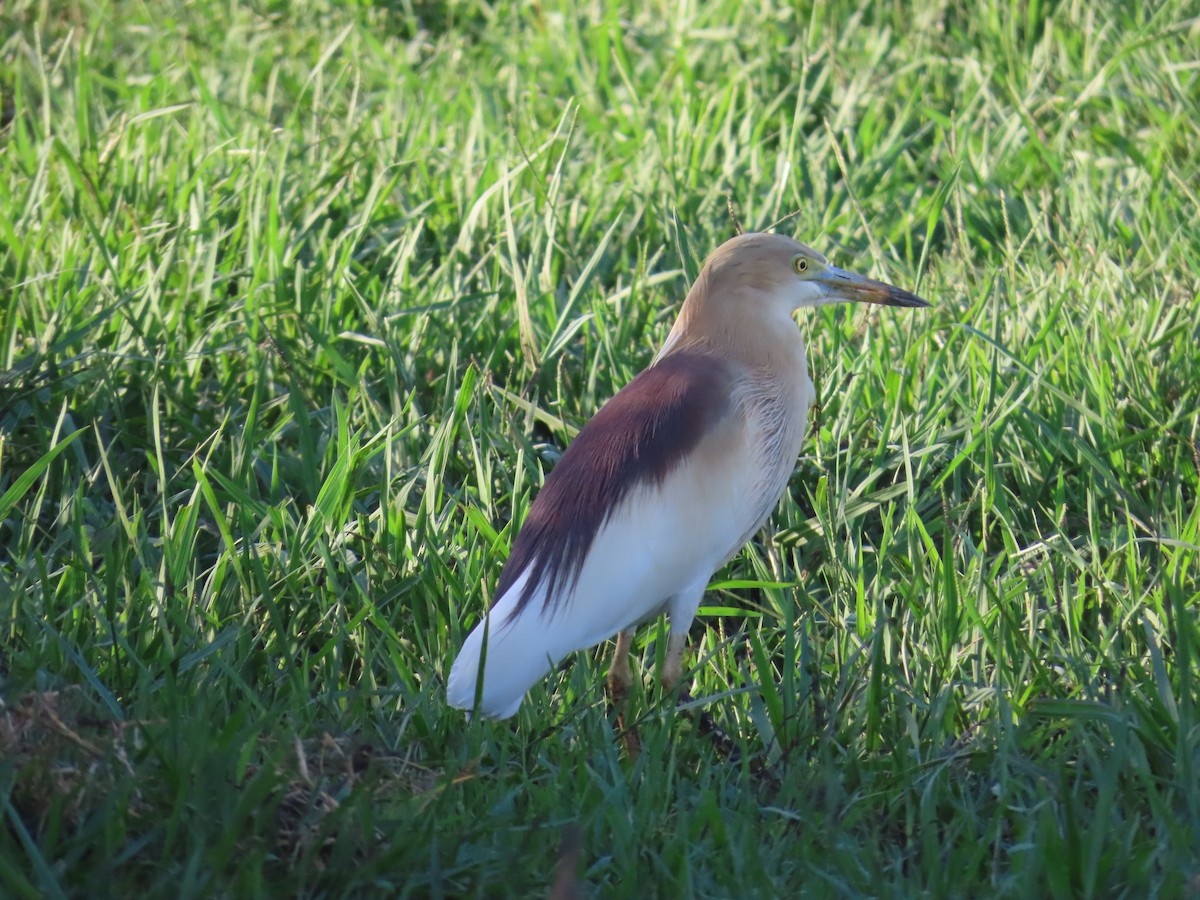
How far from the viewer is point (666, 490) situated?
9.30ft

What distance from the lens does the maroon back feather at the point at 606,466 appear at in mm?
2746

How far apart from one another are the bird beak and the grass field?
18 centimetres

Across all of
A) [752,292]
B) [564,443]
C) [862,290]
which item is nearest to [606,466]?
[752,292]

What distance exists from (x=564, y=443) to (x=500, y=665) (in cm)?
121

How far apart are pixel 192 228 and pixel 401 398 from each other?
3.21 feet

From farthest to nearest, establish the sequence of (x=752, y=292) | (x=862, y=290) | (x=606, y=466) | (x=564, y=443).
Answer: (x=564, y=443), (x=862, y=290), (x=752, y=292), (x=606, y=466)

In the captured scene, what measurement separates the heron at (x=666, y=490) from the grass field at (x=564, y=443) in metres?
0.14

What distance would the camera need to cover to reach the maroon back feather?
275 cm

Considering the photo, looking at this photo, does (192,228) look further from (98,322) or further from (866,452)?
(866,452)

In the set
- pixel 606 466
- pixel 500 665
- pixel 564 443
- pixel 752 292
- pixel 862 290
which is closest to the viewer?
pixel 500 665

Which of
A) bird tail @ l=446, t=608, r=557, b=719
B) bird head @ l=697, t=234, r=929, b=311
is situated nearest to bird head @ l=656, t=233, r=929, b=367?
bird head @ l=697, t=234, r=929, b=311

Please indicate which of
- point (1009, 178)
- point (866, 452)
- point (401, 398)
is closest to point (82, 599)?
point (401, 398)

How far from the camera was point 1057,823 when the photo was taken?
236cm

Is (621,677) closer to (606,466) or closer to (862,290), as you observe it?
(606,466)
